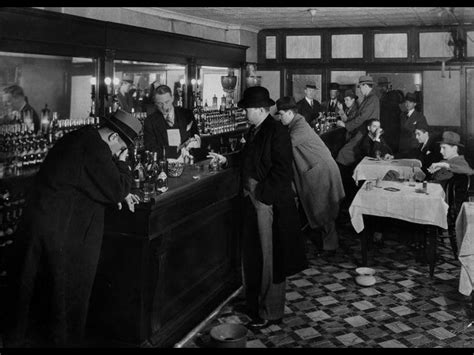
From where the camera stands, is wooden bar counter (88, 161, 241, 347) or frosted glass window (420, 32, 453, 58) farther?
frosted glass window (420, 32, 453, 58)

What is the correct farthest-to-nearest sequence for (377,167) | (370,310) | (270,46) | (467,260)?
(270,46), (377,167), (370,310), (467,260)

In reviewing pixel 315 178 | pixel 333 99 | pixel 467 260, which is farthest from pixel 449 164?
pixel 333 99

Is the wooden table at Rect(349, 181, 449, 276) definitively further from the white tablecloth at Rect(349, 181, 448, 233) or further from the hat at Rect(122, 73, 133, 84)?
the hat at Rect(122, 73, 133, 84)

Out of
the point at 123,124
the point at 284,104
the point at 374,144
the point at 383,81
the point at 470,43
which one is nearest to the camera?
the point at 123,124

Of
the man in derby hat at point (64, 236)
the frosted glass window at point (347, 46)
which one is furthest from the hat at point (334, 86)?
the man in derby hat at point (64, 236)

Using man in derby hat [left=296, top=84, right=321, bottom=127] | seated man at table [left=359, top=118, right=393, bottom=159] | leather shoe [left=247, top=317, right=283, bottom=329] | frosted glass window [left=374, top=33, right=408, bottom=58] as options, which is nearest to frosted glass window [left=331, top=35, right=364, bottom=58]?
frosted glass window [left=374, top=33, right=408, bottom=58]

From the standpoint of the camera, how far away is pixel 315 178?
5.73 m

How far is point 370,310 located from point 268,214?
1.28 m

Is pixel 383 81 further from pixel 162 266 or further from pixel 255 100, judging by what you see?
pixel 162 266

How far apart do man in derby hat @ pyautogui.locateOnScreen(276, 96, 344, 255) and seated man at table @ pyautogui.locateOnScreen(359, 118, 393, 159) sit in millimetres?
1716

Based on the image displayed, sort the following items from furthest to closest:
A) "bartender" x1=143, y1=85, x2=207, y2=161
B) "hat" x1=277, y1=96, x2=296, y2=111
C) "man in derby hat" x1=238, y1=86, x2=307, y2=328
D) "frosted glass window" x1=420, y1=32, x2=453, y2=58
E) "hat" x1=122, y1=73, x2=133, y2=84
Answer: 1. "frosted glass window" x1=420, y1=32, x2=453, y2=58
2. "hat" x1=122, y1=73, x2=133, y2=84
3. "hat" x1=277, y1=96, x2=296, y2=111
4. "bartender" x1=143, y1=85, x2=207, y2=161
5. "man in derby hat" x1=238, y1=86, x2=307, y2=328

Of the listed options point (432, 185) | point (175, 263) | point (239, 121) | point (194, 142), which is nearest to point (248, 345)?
point (175, 263)

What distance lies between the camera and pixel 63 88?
533 cm

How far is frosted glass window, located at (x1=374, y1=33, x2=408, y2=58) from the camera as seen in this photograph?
31.3 feet
